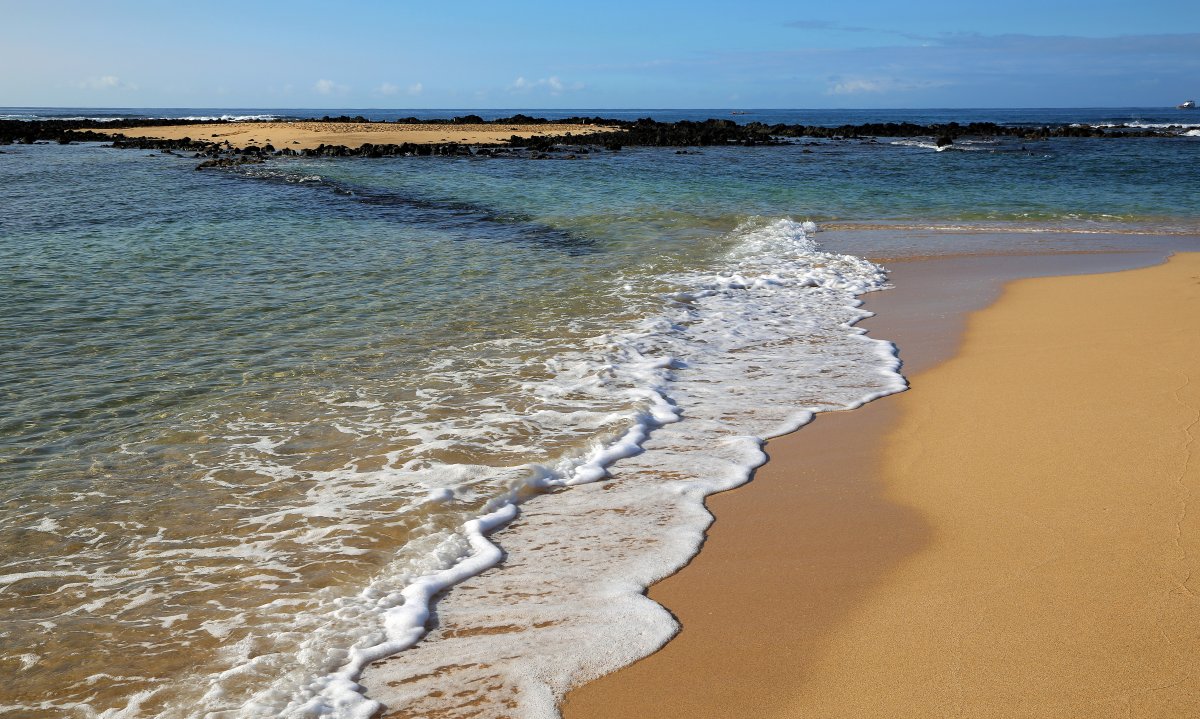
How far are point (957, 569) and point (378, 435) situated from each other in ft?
10.8

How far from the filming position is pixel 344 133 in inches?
1688

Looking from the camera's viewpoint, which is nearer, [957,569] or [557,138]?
[957,569]

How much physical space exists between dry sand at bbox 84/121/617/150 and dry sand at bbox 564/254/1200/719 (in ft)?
113

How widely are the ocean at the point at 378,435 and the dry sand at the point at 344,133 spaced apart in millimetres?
25560

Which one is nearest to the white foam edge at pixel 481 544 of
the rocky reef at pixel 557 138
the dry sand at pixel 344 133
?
the rocky reef at pixel 557 138

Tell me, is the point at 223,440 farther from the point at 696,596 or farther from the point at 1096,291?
the point at 1096,291

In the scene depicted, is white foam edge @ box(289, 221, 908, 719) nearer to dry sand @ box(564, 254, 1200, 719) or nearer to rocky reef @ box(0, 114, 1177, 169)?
dry sand @ box(564, 254, 1200, 719)

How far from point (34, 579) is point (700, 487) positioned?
3098 millimetres

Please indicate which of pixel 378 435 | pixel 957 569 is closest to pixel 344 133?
pixel 378 435

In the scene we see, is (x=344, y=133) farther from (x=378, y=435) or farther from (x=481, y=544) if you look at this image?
(x=481, y=544)

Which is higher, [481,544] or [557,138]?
[557,138]

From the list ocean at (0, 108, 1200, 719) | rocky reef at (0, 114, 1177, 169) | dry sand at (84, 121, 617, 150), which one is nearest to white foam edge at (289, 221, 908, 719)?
ocean at (0, 108, 1200, 719)

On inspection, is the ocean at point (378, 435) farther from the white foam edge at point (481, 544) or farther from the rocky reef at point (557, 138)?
the rocky reef at point (557, 138)

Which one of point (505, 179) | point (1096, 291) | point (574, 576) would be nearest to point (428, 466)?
point (574, 576)
